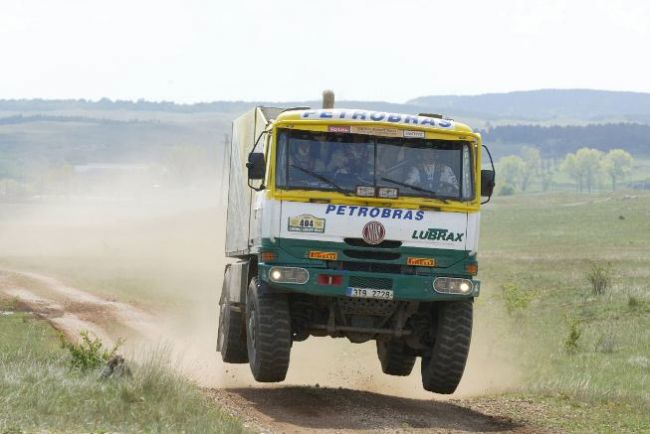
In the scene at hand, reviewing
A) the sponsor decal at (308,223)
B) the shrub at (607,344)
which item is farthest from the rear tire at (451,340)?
the shrub at (607,344)

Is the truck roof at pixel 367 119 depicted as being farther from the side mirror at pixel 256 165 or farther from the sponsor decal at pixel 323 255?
the sponsor decal at pixel 323 255

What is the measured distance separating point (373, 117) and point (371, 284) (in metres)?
2.04

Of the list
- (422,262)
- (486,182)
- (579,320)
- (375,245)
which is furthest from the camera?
(579,320)

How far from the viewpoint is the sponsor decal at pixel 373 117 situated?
14.6 metres

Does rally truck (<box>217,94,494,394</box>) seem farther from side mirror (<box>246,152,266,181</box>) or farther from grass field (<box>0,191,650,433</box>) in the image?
grass field (<box>0,191,650,433</box>)

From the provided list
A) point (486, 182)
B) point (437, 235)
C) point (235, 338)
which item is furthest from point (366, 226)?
point (235, 338)

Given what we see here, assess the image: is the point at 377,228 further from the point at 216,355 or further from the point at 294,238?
the point at 216,355

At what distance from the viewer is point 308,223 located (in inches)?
562

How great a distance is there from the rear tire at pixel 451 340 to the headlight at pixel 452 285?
49cm

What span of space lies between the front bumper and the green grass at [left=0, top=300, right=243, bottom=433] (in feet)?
5.60

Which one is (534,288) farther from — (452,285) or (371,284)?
(371,284)

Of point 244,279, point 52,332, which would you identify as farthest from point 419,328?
point 52,332

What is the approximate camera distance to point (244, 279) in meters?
16.7

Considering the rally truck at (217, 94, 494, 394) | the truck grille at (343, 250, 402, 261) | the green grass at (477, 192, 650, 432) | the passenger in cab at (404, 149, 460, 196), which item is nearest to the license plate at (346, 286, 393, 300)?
the rally truck at (217, 94, 494, 394)
